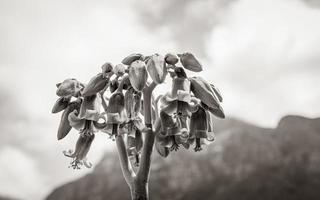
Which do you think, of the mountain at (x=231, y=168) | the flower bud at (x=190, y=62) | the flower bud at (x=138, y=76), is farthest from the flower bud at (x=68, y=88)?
the mountain at (x=231, y=168)

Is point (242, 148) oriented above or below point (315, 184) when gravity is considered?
above

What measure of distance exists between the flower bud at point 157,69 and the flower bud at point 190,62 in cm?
18

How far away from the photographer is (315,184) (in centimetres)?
9481

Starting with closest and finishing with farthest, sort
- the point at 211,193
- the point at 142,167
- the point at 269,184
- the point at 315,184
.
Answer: the point at 142,167 → the point at 315,184 → the point at 269,184 → the point at 211,193

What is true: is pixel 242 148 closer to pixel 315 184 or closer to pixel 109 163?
pixel 315 184

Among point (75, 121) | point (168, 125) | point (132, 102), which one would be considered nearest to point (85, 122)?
point (75, 121)

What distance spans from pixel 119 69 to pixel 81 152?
1102mm

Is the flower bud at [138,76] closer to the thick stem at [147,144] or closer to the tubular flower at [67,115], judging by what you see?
the thick stem at [147,144]

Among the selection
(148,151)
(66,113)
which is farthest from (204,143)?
(66,113)

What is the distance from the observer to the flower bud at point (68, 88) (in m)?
4.40

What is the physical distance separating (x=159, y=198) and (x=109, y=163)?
18.6 meters

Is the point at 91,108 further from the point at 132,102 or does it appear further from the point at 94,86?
the point at 132,102

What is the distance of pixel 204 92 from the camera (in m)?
4.16

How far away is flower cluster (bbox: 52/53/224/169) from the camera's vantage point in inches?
165
